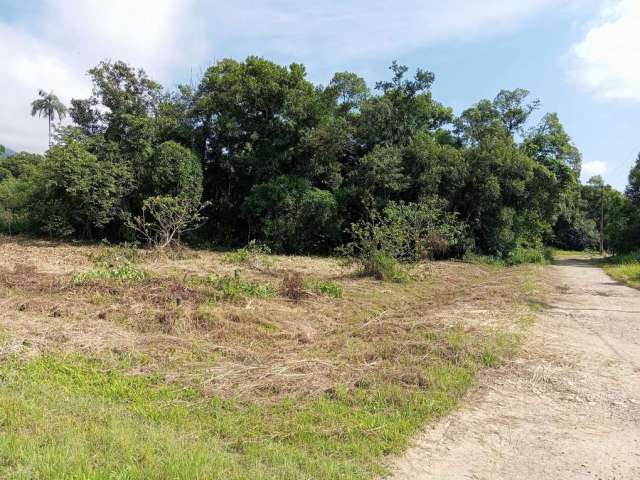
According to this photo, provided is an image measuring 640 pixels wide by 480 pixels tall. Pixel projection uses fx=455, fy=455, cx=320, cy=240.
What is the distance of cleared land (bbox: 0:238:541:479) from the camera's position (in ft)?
9.98

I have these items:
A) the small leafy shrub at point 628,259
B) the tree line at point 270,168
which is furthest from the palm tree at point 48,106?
the small leafy shrub at point 628,259

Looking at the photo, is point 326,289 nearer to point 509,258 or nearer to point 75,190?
point 75,190

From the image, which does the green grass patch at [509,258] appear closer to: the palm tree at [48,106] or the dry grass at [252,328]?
the dry grass at [252,328]

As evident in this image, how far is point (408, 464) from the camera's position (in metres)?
3.15

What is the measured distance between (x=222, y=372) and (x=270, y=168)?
18.1 metres

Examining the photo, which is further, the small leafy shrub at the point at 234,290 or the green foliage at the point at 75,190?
the green foliage at the point at 75,190

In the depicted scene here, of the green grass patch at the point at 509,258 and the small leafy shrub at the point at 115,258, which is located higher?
the green grass patch at the point at 509,258

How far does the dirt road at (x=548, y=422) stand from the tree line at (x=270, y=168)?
13.5 meters

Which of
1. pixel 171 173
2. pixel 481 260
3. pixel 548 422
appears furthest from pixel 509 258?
pixel 548 422

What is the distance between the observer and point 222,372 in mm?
4863

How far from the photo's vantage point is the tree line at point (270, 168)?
19.8m

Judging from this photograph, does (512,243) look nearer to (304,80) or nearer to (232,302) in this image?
(304,80)

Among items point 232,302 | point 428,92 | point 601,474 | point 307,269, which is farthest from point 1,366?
point 428,92

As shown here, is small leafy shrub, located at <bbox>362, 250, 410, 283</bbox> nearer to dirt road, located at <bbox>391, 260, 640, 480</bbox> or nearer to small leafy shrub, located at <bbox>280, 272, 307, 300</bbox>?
small leafy shrub, located at <bbox>280, 272, 307, 300</bbox>
